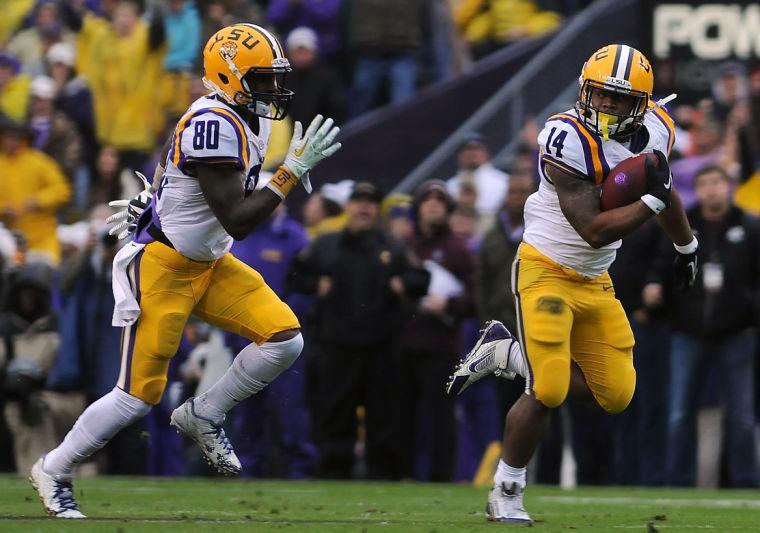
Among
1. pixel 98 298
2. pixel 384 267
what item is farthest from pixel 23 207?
pixel 384 267

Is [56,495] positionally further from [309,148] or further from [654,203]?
[654,203]

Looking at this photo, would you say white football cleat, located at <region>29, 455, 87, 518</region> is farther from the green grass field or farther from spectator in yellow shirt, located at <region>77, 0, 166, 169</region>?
spectator in yellow shirt, located at <region>77, 0, 166, 169</region>

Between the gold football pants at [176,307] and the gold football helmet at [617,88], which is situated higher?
the gold football helmet at [617,88]

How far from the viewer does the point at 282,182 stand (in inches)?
249

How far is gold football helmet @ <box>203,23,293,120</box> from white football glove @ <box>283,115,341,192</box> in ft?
0.68

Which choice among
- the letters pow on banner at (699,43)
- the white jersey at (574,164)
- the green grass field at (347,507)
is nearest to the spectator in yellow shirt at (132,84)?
the green grass field at (347,507)

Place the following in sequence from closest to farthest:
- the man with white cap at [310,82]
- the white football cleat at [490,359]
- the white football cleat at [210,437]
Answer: the white football cleat at [210,437] → the white football cleat at [490,359] → the man with white cap at [310,82]

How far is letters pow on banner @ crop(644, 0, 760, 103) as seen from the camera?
11055mm

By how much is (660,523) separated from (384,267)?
3409 millimetres

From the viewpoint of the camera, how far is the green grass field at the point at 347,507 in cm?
632

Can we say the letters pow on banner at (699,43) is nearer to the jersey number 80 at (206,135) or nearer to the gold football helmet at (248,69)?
the gold football helmet at (248,69)

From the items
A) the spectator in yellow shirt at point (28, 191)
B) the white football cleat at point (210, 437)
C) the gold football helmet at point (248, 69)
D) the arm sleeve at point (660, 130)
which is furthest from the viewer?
the spectator in yellow shirt at point (28, 191)

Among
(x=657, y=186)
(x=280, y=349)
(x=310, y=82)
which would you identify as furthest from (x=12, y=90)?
(x=657, y=186)

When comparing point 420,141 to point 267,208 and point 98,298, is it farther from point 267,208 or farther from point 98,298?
point 267,208
